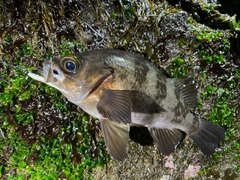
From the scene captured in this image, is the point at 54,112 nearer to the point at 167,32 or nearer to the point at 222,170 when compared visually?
the point at 167,32

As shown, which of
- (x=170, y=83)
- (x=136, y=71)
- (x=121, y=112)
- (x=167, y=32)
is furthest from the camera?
(x=167, y=32)

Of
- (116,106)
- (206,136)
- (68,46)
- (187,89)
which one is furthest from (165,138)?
(68,46)

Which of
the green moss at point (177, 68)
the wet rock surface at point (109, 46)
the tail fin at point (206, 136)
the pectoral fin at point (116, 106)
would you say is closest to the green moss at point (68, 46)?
the wet rock surface at point (109, 46)

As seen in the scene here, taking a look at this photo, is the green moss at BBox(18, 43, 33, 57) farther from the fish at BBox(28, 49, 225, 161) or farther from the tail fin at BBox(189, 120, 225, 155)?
the tail fin at BBox(189, 120, 225, 155)

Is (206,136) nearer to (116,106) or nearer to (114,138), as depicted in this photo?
(114,138)

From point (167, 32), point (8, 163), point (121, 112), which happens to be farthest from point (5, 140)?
point (167, 32)

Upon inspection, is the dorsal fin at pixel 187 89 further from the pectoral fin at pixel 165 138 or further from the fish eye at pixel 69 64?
the fish eye at pixel 69 64

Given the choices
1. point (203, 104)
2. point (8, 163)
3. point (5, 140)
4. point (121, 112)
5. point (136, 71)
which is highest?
point (136, 71)
